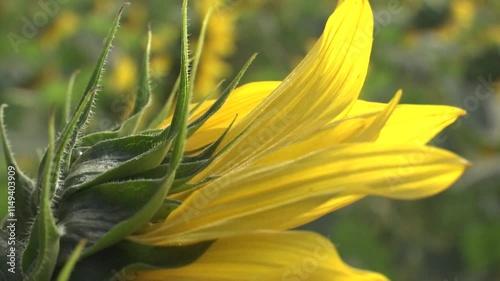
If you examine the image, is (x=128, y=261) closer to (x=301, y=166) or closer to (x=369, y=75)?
(x=301, y=166)

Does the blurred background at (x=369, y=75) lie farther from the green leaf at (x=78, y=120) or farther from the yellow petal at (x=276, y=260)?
the yellow petal at (x=276, y=260)

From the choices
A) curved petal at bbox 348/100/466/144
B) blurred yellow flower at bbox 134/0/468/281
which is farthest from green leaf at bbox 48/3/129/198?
curved petal at bbox 348/100/466/144

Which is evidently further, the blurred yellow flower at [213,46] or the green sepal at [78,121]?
the blurred yellow flower at [213,46]

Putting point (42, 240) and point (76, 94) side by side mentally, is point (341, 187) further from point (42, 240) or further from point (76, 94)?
point (76, 94)

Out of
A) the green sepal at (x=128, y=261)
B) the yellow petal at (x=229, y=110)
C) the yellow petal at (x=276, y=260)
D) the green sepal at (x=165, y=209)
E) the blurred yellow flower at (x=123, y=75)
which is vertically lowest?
the blurred yellow flower at (x=123, y=75)

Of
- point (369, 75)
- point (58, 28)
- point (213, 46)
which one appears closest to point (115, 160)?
point (213, 46)

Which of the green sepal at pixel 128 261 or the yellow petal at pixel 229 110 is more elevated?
the yellow petal at pixel 229 110

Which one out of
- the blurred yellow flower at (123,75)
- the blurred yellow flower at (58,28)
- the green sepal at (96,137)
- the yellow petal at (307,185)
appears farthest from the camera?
the blurred yellow flower at (58,28)

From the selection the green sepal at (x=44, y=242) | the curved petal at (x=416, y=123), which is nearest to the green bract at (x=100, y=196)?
the green sepal at (x=44, y=242)

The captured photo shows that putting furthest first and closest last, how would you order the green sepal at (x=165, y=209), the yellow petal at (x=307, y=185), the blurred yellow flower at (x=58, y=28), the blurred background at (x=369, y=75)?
the blurred yellow flower at (x=58, y=28)
the blurred background at (x=369, y=75)
the green sepal at (x=165, y=209)
the yellow petal at (x=307, y=185)
